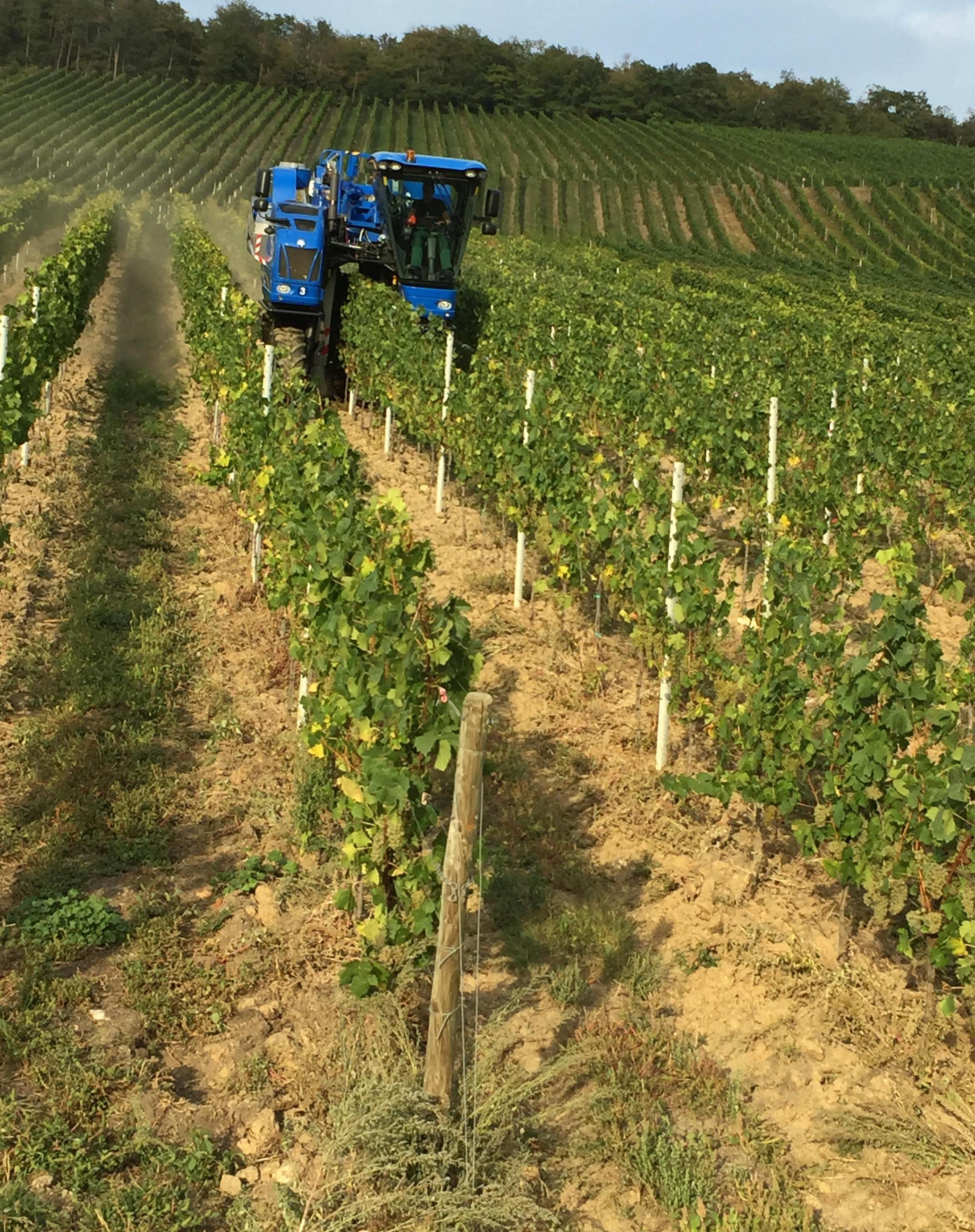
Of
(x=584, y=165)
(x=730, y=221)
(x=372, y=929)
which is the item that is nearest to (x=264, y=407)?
(x=372, y=929)

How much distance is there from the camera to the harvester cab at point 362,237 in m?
14.4

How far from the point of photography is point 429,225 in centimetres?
1477

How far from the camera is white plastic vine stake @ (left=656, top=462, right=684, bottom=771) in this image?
6.25m

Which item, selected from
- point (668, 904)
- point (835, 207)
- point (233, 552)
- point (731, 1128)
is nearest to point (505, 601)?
point (233, 552)

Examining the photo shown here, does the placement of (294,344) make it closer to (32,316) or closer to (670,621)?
(32,316)

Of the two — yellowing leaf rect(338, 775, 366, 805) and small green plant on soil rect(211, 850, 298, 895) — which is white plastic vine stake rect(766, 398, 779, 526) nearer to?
small green plant on soil rect(211, 850, 298, 895)

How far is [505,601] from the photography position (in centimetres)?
882

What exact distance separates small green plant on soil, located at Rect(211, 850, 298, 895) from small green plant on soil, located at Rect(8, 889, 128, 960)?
0.51 metres

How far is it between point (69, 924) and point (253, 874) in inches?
34.2

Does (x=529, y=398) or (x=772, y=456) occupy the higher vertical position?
(x=529, y=398)

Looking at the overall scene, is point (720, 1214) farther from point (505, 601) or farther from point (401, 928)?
point (505, 601)

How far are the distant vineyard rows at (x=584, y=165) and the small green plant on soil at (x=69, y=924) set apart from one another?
133 feet

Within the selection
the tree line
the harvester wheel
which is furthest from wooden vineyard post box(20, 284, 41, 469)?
the tree line

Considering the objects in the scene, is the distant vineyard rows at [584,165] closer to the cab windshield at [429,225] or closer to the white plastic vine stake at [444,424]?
the cab windshield at [429,225]
